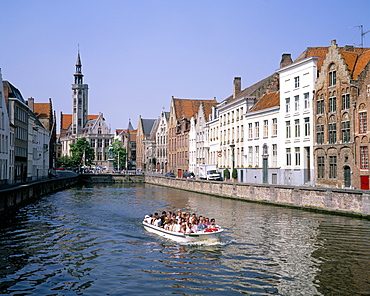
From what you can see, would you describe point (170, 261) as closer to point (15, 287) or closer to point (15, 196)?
point (15, 287)

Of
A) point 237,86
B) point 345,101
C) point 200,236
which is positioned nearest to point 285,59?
point 237,86

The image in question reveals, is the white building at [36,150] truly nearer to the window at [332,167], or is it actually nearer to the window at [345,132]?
the window at [332,167]

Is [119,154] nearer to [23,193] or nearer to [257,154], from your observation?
[257,154]

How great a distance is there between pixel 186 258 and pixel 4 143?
3890cm

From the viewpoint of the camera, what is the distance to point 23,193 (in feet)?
142

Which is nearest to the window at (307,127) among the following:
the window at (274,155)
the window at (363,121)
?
the window at (274,155)

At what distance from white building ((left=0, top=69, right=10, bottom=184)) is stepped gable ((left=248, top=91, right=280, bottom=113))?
105 feet

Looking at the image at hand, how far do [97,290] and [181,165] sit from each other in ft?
296

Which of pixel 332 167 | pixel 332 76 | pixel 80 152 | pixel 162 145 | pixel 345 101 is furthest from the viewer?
pixel 80 152

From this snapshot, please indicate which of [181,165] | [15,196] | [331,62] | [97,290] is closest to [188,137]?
[181,165]

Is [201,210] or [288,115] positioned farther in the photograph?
[288,115]

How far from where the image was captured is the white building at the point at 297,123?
160ft

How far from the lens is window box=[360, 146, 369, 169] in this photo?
39.2 meters

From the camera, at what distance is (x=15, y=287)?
16438 millimetres
